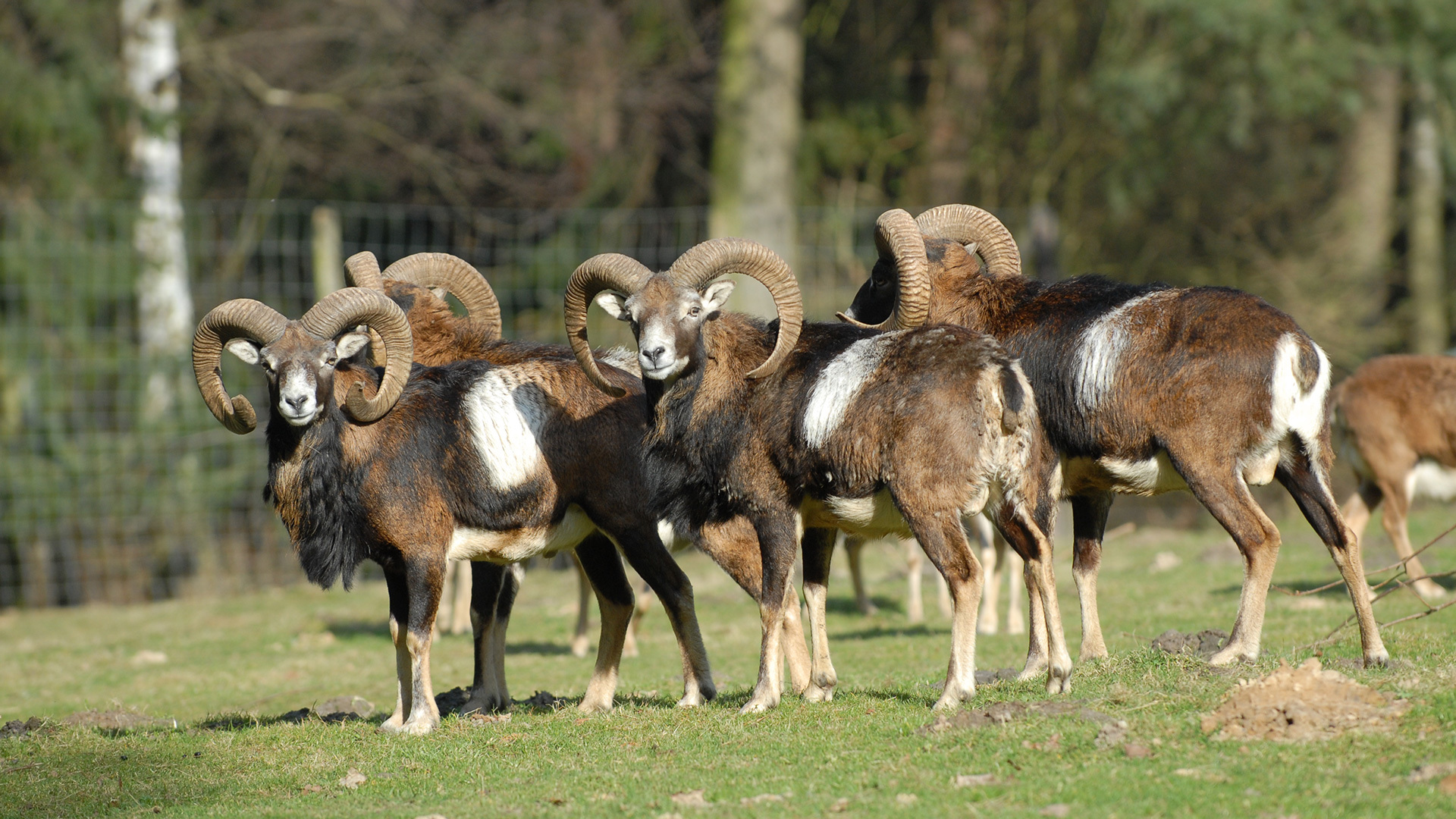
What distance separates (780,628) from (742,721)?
750mm

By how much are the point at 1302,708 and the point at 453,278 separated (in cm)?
739

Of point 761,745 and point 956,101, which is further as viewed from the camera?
point 956,101

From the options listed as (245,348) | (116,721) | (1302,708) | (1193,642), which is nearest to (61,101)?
(245,348)

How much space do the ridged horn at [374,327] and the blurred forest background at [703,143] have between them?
1189 cm

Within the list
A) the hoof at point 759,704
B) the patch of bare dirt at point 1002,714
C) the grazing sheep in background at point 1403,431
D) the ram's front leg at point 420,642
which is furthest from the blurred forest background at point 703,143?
the patch of bare dirt at point 1002,714

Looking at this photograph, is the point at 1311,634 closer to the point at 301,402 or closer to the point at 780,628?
the point at 780,628

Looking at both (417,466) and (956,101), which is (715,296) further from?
(956,101)

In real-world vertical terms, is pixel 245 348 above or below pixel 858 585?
above

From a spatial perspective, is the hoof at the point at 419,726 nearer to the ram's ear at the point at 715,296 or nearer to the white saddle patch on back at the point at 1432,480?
the ram's ear at the point at 715,296

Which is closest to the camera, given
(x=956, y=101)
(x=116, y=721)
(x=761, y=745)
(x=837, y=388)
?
(x=761, y=745)

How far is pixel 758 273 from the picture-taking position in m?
9.39

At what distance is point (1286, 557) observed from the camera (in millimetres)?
16156

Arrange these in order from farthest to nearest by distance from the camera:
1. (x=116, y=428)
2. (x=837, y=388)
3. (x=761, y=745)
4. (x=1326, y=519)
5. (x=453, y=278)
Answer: (x=116, y=428) → (x=453, y=278) → (x=1326, y=519) → (x=837, y=388) → (x=761, y=745)

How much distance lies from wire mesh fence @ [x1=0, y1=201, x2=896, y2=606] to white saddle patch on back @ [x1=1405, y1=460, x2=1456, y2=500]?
30.3ft
